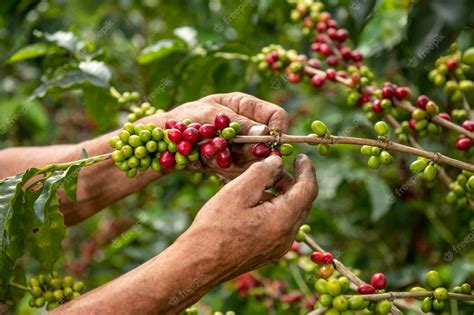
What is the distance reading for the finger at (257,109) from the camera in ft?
5.39

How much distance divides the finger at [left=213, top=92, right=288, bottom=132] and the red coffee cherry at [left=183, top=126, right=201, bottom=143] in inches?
8.9

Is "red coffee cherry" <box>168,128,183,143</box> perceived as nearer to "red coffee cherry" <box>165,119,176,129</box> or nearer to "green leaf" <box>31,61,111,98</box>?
"red coffee cherry" <box>165,119,176,129</box>

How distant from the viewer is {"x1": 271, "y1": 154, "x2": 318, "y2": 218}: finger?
1427mm

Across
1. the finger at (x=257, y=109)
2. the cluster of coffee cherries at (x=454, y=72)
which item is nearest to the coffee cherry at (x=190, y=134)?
the finger at (x=257, y=109)

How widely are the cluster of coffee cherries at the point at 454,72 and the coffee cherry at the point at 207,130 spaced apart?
0.94m

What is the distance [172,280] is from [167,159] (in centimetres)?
35

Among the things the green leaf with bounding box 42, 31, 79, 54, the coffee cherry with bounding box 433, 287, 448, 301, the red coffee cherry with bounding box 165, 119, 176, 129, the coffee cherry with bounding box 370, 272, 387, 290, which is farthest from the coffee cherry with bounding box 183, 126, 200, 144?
the green leaf with bounding box 42, 31, 79, 54

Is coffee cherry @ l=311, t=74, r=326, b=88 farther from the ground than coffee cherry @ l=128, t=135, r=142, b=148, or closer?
closer

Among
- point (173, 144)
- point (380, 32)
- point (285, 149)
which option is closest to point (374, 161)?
point (285, 149)

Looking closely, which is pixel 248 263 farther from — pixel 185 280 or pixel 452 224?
pixel 452 224

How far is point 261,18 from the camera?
3.26 meters

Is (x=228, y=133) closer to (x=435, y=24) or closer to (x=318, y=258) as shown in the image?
(x=318, y=258)

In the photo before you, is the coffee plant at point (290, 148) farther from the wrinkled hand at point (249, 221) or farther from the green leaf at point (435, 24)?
the wrinkled hand at point (249, 221)

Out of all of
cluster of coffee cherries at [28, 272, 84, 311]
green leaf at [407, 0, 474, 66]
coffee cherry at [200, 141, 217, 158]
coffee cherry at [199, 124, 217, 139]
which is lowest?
cluster of coffee cherries at [28, 272, 84, 311]
